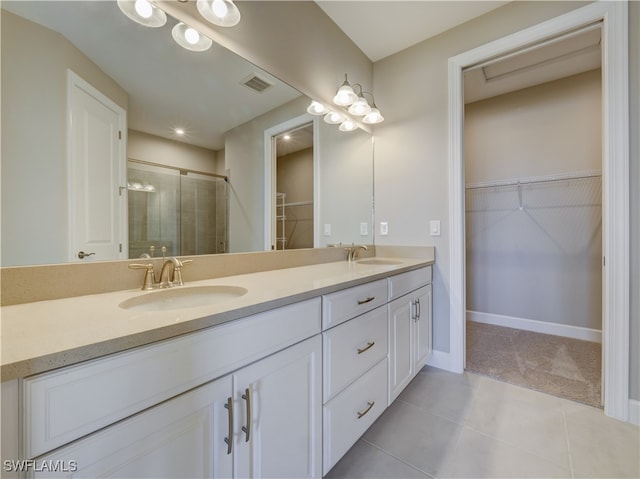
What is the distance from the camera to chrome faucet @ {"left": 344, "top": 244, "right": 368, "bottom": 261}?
2107 millimetres

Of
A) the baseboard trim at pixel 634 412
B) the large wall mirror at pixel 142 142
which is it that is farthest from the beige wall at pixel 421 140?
the baseboard trim at pixel 634 412

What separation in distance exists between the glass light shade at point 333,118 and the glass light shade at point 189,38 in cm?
94

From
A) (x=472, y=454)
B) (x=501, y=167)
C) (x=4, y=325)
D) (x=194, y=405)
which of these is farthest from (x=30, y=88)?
(x=501, y=167)

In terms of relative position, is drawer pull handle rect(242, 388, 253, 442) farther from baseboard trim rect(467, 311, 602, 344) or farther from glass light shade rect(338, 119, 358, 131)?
baseboard trim rect(467, 311, 602, 344)

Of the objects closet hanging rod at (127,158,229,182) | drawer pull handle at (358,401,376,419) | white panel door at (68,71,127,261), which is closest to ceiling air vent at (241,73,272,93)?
closet hanging rod at (127,158,229,182)

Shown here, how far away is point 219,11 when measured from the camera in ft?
3.83

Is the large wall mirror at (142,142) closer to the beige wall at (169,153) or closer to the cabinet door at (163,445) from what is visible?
the beige wall at (169,153)

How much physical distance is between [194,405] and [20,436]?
11.7 inches

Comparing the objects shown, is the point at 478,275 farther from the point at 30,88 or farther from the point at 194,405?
the point at 30,88

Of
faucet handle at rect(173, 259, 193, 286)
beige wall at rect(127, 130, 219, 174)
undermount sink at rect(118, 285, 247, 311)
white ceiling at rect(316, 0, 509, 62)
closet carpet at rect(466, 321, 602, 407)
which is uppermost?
white ceiling at rect(316, 0, 509, 62)

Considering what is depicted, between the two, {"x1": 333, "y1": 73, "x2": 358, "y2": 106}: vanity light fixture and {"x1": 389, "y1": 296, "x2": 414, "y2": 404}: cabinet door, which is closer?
{"x1": 389, "y1": 296, "x2": 414, "y2": 404}: cabinet door

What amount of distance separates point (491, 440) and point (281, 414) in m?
1.18

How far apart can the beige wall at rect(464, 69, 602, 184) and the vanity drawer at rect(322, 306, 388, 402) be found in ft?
8.42

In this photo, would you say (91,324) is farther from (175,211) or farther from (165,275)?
(175,211)
